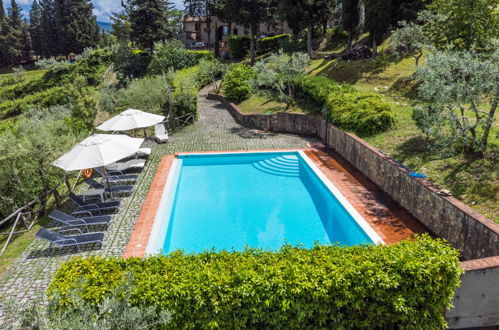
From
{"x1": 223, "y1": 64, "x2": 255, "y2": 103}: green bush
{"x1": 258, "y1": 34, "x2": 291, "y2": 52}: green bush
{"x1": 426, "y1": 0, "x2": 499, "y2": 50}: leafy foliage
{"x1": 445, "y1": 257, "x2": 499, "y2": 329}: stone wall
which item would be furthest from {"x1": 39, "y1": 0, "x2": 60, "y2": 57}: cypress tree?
{"x1": 445, "y1": 257, "x2": 499, "y2": 329}: stone wall

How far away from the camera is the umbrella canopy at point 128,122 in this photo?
53.4 ft

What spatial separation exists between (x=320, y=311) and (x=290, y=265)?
3.25 ft

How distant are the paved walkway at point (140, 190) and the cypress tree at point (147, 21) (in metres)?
24.8

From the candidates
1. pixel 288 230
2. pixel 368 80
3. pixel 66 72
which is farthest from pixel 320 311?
pixel 66 72

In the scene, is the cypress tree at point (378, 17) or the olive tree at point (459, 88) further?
the cypress tree at point (378, 17)

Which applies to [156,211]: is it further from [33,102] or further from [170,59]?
[33,102]

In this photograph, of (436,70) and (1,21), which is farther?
(1,21)

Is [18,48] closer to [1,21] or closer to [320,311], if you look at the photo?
[1,21]

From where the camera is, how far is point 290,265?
639 centimetres

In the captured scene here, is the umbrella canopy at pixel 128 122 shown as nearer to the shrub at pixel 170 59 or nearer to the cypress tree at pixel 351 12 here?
the cypress tree at pixel 351 12

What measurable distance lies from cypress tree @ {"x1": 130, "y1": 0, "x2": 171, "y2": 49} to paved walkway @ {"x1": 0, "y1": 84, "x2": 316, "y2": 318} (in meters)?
24.8

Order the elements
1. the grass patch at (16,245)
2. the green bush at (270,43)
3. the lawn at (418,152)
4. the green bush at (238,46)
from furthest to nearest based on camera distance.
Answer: the green bush at (238,46), the green bush at (270,43), the lawn at (418,152), the grass patch at (16,245)

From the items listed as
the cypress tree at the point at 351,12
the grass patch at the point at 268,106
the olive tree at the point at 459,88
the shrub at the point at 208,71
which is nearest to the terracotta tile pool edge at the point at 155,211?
the olive tree at the point at 459,88

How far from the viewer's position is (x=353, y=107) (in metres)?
17.6
